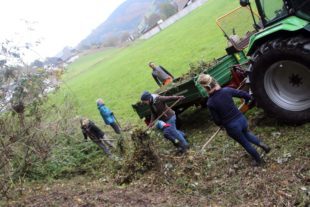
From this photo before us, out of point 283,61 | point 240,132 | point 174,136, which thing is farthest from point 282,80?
point 174,136

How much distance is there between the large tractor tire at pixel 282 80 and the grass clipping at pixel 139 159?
226 cm

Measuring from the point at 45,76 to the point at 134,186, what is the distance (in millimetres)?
4378

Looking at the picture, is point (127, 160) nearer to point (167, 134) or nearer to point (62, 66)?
point (167, 134)

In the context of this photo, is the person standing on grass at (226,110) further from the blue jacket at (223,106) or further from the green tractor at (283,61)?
the green tractor at (283,61)

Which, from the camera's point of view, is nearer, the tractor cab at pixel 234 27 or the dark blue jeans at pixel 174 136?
the dark blue jeans at pixel 174 136

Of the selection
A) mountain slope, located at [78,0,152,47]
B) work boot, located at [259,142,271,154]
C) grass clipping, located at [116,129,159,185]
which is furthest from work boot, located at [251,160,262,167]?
mountain slope, located at [78,0,152,47]

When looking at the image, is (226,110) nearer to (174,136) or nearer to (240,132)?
(240,132)

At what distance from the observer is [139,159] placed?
8.88 metres

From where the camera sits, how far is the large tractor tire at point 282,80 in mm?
7359

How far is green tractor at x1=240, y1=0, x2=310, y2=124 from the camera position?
731cm

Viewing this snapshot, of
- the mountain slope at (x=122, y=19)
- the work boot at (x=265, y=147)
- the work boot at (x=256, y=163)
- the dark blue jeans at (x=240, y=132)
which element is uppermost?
the dark blue jeans at (x=240, y=132)

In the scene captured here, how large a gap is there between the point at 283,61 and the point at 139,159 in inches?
130

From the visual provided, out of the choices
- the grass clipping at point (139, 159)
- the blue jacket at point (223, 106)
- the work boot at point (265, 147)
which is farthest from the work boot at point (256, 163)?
the grass clipping at point (139, 159)

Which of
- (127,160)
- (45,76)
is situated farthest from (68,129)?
(127,160)
